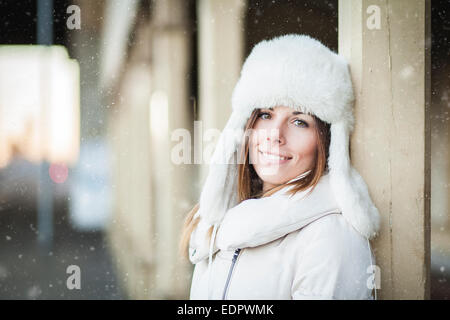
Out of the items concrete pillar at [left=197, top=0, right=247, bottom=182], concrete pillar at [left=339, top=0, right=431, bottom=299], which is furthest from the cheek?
concrete pillar at [left=197, top=0, right=247, bottom=182]

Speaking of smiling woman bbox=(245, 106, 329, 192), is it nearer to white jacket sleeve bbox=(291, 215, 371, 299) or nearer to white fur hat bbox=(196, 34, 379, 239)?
white fur hat bbox=(196, 34, 379, 239)

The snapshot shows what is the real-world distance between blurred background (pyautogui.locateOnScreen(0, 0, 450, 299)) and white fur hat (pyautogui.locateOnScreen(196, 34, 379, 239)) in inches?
14.9

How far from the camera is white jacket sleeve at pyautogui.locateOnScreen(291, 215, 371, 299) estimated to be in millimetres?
859

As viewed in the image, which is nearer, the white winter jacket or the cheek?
the white winter jacket

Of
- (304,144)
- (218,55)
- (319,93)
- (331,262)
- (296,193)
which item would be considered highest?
(218,55)

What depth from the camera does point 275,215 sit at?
3.02 feet

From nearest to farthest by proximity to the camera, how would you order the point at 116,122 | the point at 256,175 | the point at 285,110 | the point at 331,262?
the point at 331,262 → the point at 285,110 → the point at 256,175 → the point at 116,122

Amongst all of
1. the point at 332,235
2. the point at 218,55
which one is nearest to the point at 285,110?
the point at 332,235

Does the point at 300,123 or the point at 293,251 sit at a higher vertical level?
the point at 300,123

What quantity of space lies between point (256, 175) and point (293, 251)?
271mm

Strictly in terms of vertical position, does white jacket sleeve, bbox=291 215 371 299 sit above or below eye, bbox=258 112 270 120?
below

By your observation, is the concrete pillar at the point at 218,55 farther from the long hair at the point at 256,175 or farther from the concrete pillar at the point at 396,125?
the concrete pillar at the point at 396,125

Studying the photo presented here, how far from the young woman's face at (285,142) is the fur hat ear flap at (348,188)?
0.06 meters

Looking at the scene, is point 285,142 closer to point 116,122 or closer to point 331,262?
point 331,262
